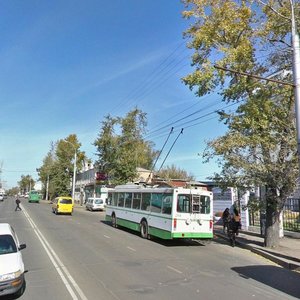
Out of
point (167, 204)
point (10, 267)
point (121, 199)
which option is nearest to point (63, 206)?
point (121, 199)

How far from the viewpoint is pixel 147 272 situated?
38.4ft

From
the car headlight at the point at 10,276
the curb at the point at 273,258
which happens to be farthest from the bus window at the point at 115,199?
the car headlight at the point at 10,276

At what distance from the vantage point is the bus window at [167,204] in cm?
1907

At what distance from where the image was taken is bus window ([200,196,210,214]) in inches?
765

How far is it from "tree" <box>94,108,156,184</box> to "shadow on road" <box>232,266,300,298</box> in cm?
3932

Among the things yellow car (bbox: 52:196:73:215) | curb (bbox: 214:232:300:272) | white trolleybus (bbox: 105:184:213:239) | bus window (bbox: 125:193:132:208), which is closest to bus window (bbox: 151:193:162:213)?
white trolleybus (bbox: 105:184:213:239)

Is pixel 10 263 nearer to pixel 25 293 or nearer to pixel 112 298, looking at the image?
pixel 25 293

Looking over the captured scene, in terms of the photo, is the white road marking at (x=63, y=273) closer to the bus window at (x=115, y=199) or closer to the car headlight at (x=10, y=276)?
the car headlight at (x=10, y=276)

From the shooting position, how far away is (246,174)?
57.7 feet

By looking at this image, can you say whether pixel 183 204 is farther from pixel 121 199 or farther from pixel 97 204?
pixel 97 204

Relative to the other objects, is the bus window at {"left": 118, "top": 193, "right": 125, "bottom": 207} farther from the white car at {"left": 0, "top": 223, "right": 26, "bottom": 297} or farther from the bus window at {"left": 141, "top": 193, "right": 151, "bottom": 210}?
the white car at {"left": 0, "top": 223, "right": 26, "bottom": 297}

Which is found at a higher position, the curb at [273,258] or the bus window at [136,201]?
the bus window at [136,201]

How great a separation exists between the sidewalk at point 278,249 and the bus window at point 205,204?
79.6 inches

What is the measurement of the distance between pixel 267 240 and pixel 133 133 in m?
36.9
